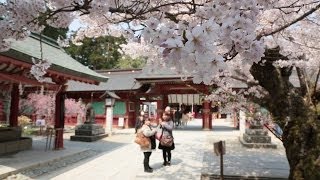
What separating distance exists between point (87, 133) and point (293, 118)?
12935 mm

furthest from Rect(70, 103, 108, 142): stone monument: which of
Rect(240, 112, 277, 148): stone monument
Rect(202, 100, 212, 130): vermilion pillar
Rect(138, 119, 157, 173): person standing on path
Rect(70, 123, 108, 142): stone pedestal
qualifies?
Rect(138, 119, 157, 173): person standing on path

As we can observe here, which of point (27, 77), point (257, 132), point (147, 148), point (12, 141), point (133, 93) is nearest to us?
point (147, 148)

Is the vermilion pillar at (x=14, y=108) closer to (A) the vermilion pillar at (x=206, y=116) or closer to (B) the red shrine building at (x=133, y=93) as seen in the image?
(B) the red shrine building at (x=133, y=93)

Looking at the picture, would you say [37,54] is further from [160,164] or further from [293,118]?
[293,118]

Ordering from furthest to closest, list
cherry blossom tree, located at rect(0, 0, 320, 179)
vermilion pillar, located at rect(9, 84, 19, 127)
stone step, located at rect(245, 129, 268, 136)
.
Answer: stone step, located at rect(245, 129, 268, 136) < vermilion pillar, located at rect(9, 84, 19, 127) < cherry blossom tree, located at rect(0, 0, 320, 179)

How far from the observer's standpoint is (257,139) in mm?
16078

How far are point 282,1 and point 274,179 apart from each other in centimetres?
412

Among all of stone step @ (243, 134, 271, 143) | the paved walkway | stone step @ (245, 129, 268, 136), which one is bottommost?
the paved walkway

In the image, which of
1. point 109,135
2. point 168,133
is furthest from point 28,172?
point 109,135

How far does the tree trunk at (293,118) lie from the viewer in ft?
21.7

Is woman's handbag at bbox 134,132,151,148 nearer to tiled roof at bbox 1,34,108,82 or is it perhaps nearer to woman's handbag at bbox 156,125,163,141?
woman's handbag at bbox 156,125,163,141

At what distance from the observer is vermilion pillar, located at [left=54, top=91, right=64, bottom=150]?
13633mm

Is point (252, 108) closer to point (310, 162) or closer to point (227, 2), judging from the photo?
point (310, 162)

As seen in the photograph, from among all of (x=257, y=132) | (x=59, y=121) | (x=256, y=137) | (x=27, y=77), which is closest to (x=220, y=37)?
(x=27, y=77)
